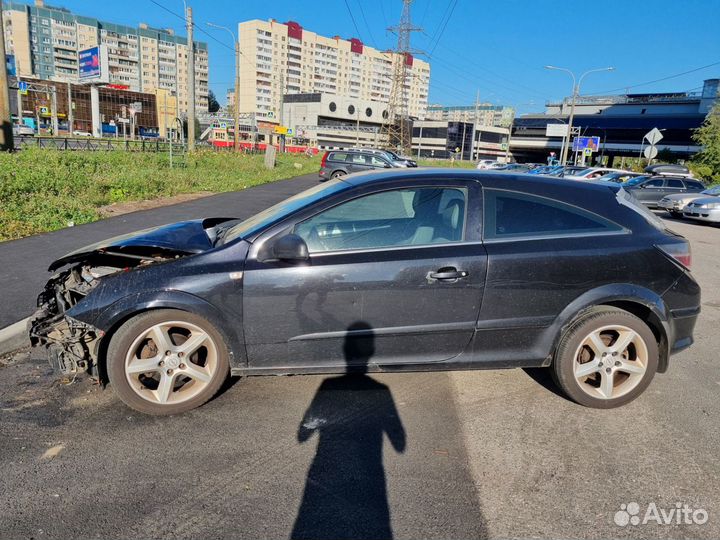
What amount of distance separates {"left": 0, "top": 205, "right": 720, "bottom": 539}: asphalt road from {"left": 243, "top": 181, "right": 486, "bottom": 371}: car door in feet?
1.41

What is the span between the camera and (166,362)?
324 centimetres

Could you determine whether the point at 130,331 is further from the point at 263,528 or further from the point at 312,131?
the point at 312,131

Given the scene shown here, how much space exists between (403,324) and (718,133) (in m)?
44.0

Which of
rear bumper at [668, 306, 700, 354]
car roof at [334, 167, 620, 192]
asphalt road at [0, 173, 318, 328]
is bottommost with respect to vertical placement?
asphalt road at [0, 173, 318, 328]

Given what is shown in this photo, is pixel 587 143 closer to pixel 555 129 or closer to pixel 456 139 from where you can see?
pixel 555 129

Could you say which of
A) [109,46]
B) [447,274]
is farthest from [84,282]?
[109,46]

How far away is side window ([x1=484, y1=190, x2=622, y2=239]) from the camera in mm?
3469

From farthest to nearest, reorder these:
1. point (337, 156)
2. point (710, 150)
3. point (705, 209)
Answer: point (710, 150), point (337, 156), point (705, 209)

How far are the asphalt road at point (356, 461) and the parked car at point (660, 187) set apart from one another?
61.5 ft

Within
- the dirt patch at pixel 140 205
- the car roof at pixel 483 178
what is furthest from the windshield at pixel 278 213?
the dirt patch at pixel 140 205

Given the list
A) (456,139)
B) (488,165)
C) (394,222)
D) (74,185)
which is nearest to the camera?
(394,222)

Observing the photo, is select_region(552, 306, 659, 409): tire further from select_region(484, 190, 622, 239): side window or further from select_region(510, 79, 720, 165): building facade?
select_region(510, 79, 720, 165): building facade

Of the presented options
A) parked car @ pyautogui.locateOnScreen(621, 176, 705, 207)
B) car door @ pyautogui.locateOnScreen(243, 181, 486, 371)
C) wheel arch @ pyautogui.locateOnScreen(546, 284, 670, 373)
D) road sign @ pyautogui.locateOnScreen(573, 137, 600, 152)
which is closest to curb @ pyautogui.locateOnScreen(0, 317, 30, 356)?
car door @ pyautogui.locateOnScreen(243, 181, 486, 371)

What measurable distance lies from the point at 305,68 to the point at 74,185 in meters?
151
